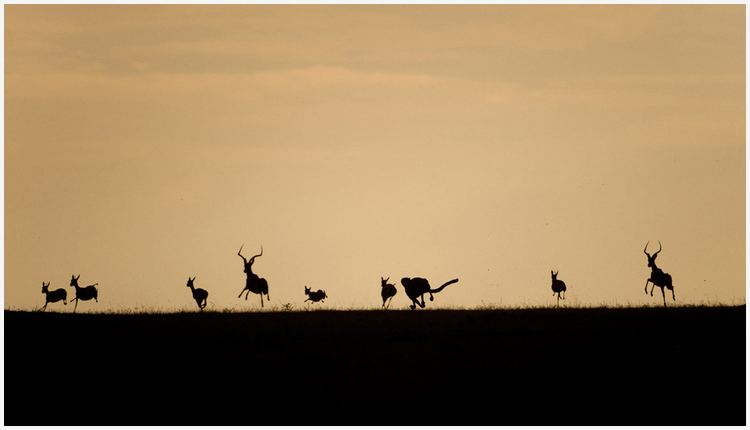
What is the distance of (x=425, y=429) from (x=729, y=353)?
9.59m

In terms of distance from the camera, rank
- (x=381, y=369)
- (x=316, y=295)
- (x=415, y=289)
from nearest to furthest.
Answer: (x=381, y=369), (x=415, y=289), (x=316, y=295)

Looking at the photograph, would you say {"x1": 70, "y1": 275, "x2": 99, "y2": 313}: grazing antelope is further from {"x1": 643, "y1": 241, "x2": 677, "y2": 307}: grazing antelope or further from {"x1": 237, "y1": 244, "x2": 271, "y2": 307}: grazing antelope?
{"x1": 643, "y1": 241, "x2": 677, "y2": 307}: grazing antelope

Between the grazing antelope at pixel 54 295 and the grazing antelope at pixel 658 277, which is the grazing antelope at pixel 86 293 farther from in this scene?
the grazing antelope at pixel 658 277

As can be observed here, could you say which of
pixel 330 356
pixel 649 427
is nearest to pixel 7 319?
pixel 330 356

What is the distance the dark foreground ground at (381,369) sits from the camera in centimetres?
2941

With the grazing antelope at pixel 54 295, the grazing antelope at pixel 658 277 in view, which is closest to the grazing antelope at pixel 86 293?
the grazing antelope at pixel 54 295

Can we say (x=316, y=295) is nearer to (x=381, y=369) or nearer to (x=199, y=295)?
(x=199, y=295)

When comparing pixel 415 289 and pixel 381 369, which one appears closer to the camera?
pixel 381 369

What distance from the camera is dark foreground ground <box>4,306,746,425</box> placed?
2941cm

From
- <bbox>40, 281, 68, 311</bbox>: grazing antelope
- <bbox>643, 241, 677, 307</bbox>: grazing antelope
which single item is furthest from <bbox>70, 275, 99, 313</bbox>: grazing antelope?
<bbox>643, 241, 677, 307</bbox>: grazing antelope

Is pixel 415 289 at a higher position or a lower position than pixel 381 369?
higher

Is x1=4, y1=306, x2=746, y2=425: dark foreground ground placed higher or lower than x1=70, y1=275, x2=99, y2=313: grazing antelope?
lower

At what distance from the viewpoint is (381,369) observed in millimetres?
32406

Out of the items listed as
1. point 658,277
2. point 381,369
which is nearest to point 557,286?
point 658,277
